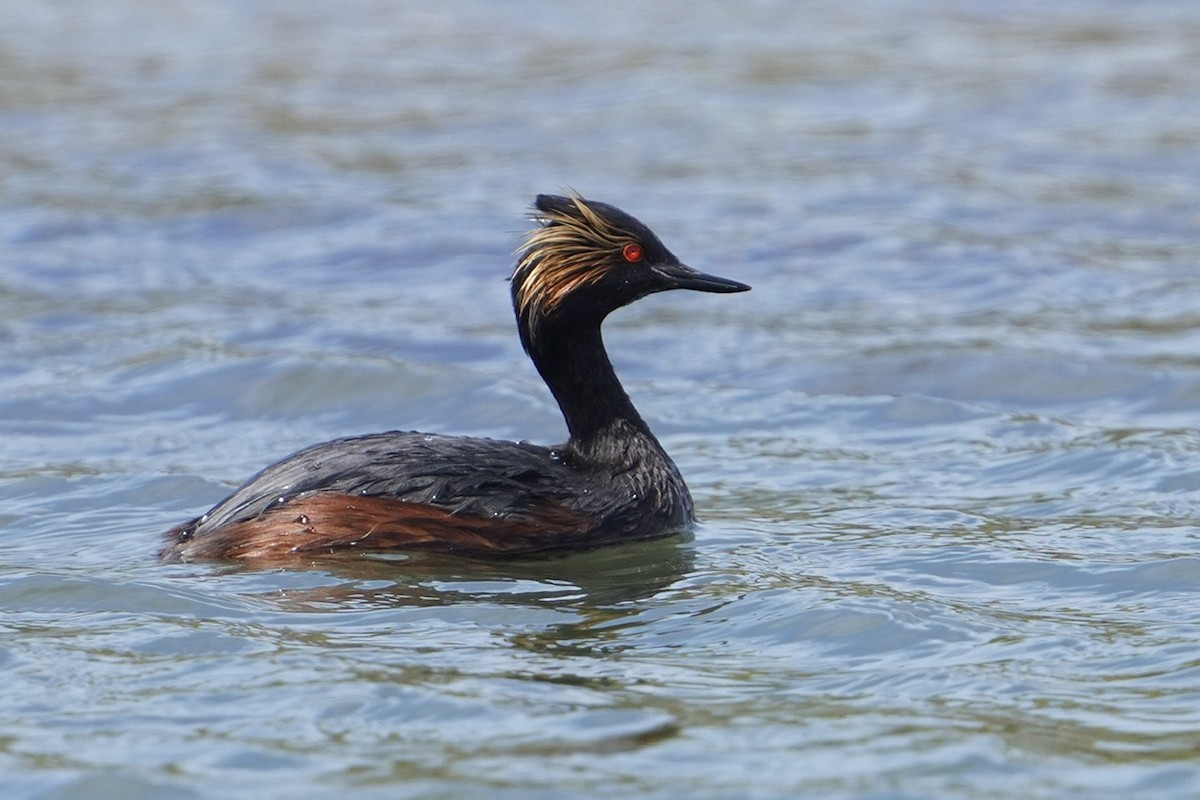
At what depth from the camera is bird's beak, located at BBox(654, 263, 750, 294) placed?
845 cm

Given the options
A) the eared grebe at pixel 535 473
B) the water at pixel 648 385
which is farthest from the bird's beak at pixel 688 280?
the water at pixel 648 385

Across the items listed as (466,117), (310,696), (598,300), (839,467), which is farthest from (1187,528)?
(466,117)

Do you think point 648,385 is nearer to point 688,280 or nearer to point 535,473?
point 688,280

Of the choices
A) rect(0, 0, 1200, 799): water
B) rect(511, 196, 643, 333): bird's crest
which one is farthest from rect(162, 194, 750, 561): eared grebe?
rect(0, 0, 1200, 799): water

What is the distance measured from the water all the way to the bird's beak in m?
1.07

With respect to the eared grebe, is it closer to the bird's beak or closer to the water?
A: the bird's beak

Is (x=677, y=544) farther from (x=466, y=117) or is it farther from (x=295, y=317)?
(x=466, y=117)

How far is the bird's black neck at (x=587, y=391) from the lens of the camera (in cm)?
858

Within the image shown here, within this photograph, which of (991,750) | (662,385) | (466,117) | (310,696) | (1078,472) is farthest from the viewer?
(466,117)

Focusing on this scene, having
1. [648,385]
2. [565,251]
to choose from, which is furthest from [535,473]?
[648,385]

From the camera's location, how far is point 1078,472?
9.60 m

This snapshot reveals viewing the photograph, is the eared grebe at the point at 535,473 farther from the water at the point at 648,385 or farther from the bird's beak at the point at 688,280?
the water at the point at 648,385

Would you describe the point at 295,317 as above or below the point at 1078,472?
above

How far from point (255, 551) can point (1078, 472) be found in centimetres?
402
